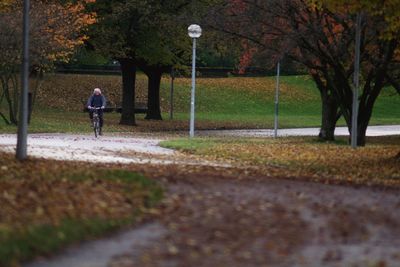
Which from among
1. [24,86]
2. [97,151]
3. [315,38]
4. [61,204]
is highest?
[315,38]

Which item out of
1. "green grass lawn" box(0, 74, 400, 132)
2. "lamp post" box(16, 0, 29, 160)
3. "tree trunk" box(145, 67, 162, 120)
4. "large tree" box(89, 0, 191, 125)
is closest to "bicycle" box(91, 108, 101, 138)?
"large tree" box(89, 0, 191, 125)

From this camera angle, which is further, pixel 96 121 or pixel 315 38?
pixel 96 121

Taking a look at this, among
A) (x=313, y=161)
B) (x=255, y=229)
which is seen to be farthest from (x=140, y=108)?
(x=255, y=229)

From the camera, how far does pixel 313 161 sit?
2183cm

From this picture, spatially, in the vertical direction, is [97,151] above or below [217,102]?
below

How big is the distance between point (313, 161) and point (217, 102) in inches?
1805

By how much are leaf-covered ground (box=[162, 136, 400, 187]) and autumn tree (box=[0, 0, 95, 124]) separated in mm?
9973

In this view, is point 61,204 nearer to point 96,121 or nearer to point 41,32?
point 96,121

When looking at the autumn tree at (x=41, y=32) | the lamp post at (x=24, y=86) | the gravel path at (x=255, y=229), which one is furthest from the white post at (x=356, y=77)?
the autumn tree at (x=41, y=32)

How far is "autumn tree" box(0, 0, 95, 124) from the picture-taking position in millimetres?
35719

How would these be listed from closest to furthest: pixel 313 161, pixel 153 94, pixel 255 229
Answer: pixel 255 229 < pixel 313 161 < pixel 153 94

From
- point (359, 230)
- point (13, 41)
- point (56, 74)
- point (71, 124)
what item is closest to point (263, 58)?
point (13, 41)

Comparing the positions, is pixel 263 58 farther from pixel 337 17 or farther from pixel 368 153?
pixel 368 153

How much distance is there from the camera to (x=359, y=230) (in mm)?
Answer: 10555
